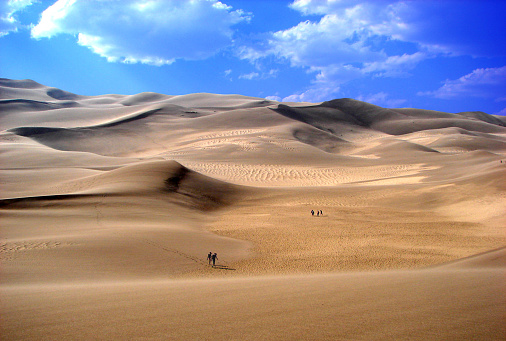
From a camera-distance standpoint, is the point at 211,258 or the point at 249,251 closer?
the point at 211,258

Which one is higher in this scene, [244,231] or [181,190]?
[181,190]

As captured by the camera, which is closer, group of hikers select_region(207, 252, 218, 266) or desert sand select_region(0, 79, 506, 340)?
desert sand select_region(0, 79, 506, 340)

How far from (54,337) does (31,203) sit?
488 inches

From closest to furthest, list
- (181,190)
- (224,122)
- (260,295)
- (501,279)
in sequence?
(260,295), (501,279), (181,190), (224,122)

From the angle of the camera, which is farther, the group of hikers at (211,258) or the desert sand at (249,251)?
the group of hikers at (211,258)

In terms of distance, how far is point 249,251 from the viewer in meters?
12.1

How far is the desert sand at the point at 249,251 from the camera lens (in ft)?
15.5

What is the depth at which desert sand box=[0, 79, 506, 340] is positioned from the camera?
4.73 meters

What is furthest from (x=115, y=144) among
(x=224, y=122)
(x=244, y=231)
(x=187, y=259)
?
(x=187, y=259)

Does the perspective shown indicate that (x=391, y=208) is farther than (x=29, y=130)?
No

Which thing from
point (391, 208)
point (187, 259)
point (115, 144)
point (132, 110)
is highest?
point (132, 110)

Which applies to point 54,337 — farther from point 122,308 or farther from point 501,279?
point 501,279

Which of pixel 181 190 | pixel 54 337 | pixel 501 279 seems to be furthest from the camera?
pixel 181 190

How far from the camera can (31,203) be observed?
14.8 metres
